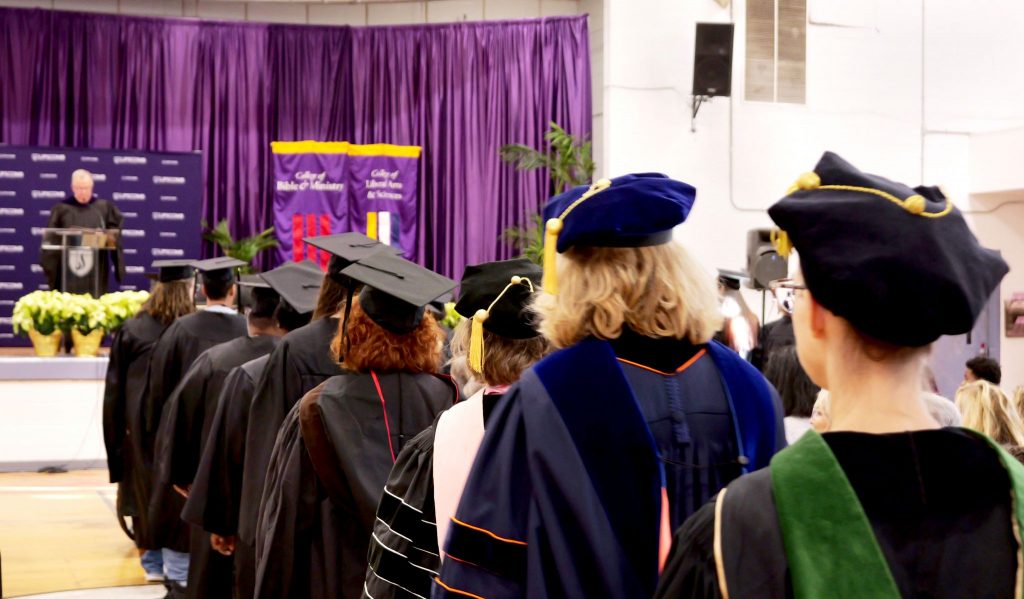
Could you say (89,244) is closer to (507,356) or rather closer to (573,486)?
(507,356)

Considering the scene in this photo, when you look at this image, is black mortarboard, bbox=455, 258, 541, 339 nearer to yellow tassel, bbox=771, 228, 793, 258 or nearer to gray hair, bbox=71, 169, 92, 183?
yellow tassel, bbox=771, 228, 793, 258

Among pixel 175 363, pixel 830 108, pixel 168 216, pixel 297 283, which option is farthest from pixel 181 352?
pixel 830 108

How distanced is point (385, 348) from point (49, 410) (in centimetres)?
745

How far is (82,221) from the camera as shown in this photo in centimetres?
1325

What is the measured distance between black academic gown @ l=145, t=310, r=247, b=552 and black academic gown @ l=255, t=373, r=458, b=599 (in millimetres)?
2850

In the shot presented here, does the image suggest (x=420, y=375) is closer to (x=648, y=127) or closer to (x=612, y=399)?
(x=612, y=399)

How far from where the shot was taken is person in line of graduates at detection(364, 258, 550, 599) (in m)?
2.69

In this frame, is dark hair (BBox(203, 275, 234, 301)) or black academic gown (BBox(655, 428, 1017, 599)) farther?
dark hair (BBox(203, 275, 234, 301))

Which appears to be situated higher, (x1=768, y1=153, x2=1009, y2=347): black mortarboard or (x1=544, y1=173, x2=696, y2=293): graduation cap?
(x1=544, y1=173, x2=696, y2=293): graduation cap

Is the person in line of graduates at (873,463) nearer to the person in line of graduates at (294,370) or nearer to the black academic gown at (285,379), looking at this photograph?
the person in line of graduates at (294,370)

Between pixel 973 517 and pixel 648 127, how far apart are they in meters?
12.7

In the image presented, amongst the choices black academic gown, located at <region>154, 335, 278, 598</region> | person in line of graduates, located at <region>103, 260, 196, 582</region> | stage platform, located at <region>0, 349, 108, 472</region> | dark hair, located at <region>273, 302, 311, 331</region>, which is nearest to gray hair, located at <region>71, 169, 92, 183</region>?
stage platform, located at <region>0, 349, 108, 472</region>

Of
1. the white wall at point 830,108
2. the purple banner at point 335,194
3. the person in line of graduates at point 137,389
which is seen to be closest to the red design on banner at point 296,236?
the purple banner at point 335,194

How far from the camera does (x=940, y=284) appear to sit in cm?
138
